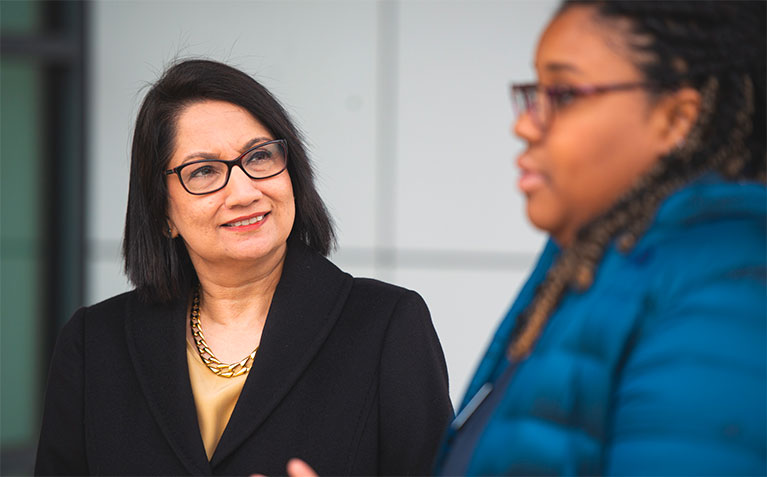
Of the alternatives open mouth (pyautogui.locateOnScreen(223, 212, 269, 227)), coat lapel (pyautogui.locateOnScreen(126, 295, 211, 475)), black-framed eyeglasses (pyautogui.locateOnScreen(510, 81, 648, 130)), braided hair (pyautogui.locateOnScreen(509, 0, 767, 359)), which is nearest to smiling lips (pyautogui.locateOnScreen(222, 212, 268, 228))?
open mouth (pyautogui.locateOnScreen(223, 212, 269, 227))

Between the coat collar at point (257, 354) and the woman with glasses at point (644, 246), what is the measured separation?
37.5 inches

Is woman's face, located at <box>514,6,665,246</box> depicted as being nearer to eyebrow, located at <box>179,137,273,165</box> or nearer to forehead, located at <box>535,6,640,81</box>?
forehead, located at <box>535,6,640,81</box>

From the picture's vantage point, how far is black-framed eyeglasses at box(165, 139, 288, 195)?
2.12 meters

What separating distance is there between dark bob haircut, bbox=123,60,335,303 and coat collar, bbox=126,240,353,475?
6 centimetres

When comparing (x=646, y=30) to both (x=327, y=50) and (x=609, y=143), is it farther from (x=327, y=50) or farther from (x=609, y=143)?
(x=327, y=50)

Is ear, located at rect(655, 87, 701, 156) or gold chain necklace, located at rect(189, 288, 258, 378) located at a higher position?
ear, located at rect(655, 87, 701, 156)

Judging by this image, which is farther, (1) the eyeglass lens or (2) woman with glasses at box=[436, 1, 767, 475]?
(1) the eyeglass lens

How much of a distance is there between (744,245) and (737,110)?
7.6 inches

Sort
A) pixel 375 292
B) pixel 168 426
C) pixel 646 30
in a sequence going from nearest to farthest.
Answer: pixel 646 30 → pixel 168 426 → pixel 375 292

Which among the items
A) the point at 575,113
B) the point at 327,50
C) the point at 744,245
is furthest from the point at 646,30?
the point at 327,50

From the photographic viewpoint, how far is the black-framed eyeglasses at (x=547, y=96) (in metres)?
1.11

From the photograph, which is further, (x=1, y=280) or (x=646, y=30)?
(x=1, y=280)

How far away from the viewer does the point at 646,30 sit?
1.12 m

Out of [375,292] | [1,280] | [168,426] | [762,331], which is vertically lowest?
[1,280]
